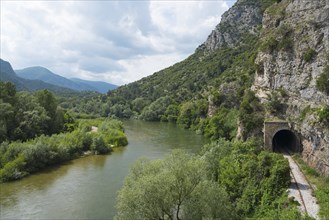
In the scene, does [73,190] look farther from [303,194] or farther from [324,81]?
[324,81]

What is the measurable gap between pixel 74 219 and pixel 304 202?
19.3 m

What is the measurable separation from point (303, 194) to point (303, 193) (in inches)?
9.3

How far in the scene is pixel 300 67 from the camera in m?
43.9

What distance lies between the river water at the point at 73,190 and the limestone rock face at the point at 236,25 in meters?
95.2

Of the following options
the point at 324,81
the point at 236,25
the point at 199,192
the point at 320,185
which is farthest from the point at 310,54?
the point at 236,25

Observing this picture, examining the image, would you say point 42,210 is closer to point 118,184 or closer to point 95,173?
point 118,184

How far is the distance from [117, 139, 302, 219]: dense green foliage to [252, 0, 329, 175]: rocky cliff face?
7693 millimetres

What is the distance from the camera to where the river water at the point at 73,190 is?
32.0m

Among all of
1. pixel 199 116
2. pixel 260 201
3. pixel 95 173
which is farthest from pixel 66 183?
pixel 199 116

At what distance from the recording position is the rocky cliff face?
3572cm

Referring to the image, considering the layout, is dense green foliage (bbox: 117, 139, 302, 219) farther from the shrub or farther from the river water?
the shrub

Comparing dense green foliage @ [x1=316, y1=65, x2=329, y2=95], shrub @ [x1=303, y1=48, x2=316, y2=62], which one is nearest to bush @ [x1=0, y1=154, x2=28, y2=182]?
dense green foliage @ [x1=316, y1=65, x2=329, y2=95]

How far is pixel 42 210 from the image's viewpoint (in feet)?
107

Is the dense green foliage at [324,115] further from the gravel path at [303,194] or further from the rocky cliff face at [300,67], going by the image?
the gravel path at [303,194]
